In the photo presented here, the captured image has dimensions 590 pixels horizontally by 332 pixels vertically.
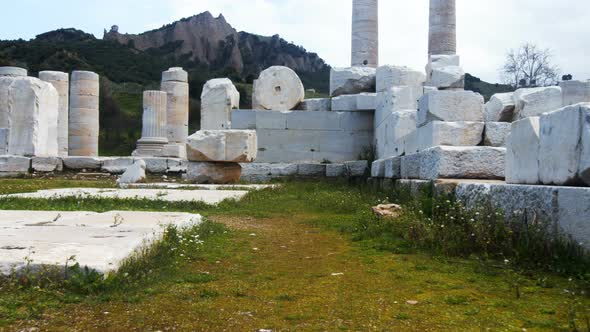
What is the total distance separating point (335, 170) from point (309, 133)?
57.6 inches

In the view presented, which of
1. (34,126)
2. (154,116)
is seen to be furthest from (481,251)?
(154,116)

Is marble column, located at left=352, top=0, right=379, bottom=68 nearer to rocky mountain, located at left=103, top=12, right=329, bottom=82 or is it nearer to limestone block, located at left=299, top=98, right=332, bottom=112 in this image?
limestone block, located at left=299, top=98, right=332, bottom=112

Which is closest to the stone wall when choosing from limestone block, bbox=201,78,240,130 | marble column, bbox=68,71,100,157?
limestone block, bbox=201,78,240,130

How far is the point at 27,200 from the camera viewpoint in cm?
794

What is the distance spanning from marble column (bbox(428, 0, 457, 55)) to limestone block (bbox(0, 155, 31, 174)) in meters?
14.4

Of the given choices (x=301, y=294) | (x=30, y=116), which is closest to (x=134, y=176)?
(x=30, y=116)

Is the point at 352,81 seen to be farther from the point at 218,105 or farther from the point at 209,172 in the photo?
the point at 209,172

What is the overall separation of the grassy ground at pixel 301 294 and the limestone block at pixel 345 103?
404 inches

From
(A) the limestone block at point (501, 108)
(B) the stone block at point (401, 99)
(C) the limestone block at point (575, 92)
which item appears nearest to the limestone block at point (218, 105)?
(B) the stone block at point (401, 99)

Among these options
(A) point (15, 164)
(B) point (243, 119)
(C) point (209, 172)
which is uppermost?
(B) point (243, 119)

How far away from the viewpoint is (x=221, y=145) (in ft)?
41.1

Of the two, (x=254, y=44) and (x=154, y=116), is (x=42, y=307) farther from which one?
(x=254, y=44)

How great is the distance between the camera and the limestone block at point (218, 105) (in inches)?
631

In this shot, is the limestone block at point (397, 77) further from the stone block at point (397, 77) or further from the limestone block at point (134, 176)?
the limestone block at point (134, 176)
